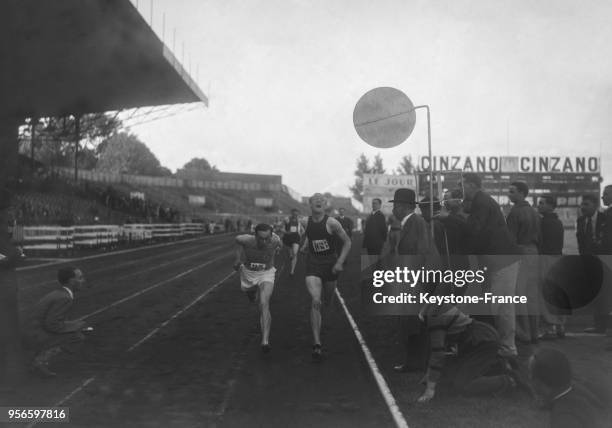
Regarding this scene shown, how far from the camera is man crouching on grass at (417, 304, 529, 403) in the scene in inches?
222

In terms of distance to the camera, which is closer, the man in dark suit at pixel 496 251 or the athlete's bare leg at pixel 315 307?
the man in dark suit at pixel 496 251

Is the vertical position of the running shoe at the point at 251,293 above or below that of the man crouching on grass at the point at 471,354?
above

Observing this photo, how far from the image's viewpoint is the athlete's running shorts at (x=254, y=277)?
26.2 ft

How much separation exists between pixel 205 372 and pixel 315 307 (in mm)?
1549

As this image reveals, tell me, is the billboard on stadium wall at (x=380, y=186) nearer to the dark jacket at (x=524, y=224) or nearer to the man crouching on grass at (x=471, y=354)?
the dark jacket at (x=524, y=224)

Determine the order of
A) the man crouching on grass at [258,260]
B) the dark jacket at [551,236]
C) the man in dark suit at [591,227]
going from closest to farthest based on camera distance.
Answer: the man crouching on grass at [258,260] → the man in dark suit at [591,227] → the dark jacket at [551,236]

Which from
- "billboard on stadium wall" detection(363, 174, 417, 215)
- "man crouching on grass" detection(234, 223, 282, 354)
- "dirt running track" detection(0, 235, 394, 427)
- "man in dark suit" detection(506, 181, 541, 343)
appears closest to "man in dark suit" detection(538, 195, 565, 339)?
"man in dark suit" detection(506, 181, 541, 343)

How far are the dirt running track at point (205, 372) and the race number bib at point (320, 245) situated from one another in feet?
4.07

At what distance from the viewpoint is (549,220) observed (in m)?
9.20

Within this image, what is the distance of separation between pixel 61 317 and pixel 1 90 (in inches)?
1134

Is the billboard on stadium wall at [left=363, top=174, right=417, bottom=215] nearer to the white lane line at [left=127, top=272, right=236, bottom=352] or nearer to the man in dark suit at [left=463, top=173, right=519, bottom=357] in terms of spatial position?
the white lane line at [left=127, top=272, right=236, bottom=352]

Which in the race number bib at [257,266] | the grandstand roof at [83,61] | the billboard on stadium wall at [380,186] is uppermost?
the grandstand roof at [83,61]

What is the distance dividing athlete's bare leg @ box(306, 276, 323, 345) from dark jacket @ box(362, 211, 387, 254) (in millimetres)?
4931

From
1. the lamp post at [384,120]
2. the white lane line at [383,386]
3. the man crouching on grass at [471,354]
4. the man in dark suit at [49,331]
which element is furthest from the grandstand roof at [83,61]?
the man crouching on grass at [471,354]
